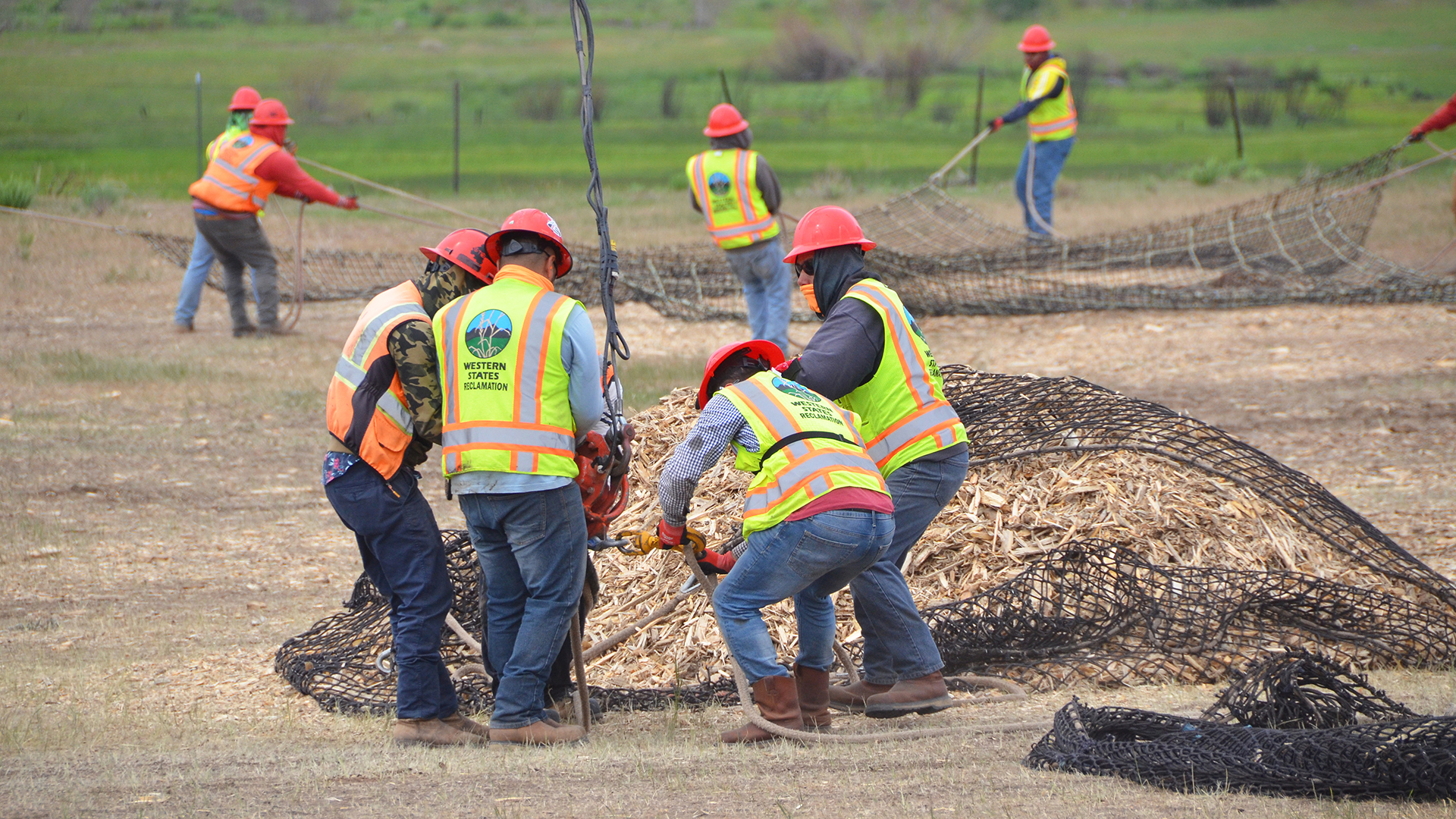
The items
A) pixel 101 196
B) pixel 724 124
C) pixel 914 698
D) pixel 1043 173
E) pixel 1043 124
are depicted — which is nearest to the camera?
pixel 914 698

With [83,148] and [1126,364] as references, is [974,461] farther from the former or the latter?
[83,148]

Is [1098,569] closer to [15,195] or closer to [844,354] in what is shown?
[844,354]

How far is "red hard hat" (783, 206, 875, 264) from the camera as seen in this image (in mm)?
4973

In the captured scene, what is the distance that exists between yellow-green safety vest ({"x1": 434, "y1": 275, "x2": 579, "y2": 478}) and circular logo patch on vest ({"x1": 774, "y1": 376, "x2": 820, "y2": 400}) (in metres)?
0.68

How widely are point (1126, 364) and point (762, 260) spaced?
3022mm

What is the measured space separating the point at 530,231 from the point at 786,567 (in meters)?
1.33

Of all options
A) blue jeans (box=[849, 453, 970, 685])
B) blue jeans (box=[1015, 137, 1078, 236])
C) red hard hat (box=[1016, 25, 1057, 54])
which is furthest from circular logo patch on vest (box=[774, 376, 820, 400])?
red hard hat (box=[1016, 25, 1057, 54])

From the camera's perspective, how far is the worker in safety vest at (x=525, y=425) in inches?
171

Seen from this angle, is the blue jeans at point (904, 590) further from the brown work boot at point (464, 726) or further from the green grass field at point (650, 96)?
the green grass field at point (650, 96)

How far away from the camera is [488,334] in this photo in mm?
4320

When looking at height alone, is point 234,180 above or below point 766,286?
above

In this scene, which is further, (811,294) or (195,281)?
(195,281)

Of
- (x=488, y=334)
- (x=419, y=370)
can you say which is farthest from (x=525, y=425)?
(x=419, y=370)

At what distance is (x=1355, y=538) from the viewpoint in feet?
19.8
